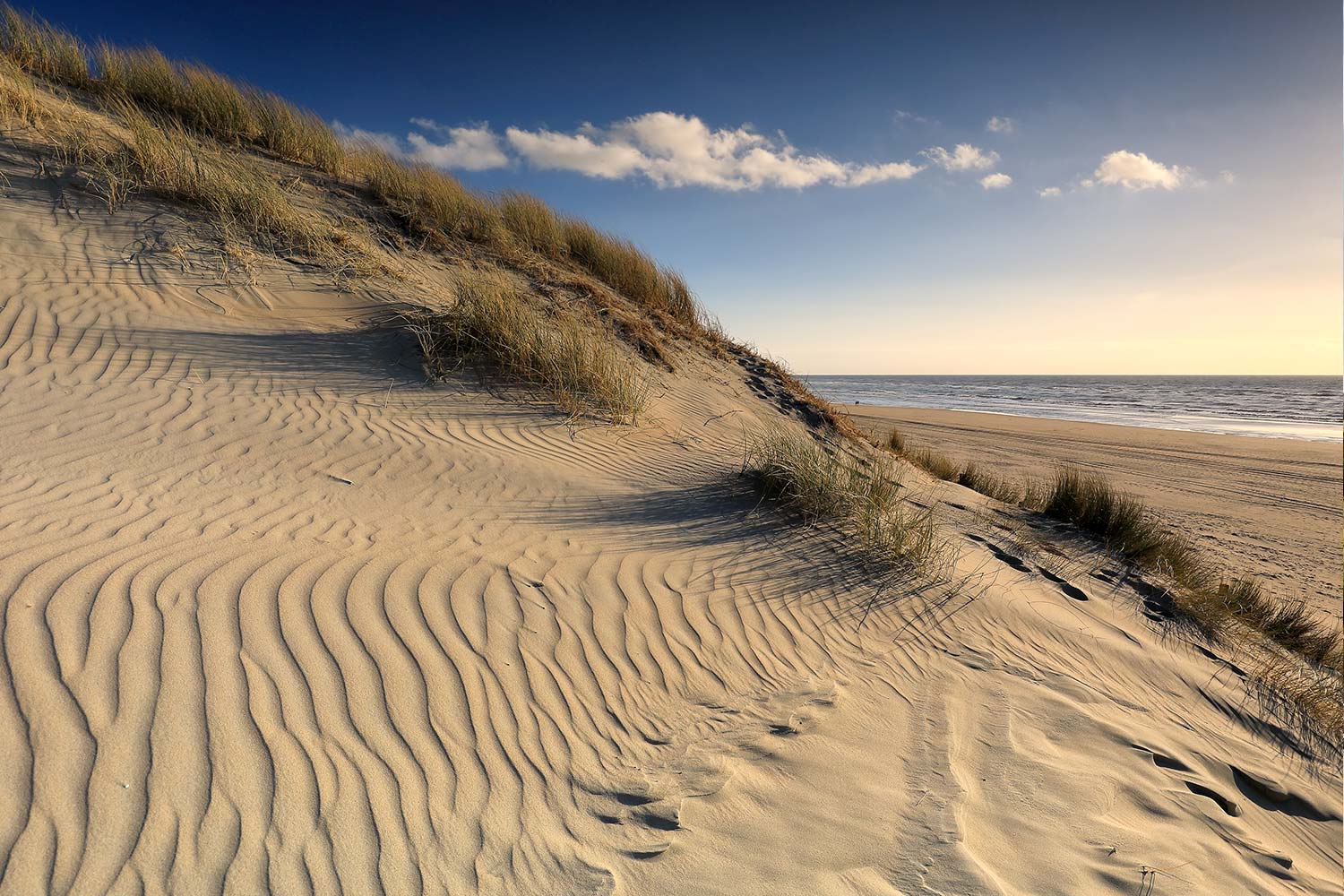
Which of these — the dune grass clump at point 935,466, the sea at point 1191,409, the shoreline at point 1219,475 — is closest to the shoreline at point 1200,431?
the sea at point 1191,409

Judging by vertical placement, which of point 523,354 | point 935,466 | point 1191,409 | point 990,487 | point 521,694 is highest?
point 523,354

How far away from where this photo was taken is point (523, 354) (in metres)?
6.64

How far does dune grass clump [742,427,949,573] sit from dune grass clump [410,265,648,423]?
1.95 metres

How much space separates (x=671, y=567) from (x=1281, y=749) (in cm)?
362

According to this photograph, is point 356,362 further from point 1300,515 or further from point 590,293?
point 1300,515

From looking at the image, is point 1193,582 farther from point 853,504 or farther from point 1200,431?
point 1200,431

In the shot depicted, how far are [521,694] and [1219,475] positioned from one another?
492 inches

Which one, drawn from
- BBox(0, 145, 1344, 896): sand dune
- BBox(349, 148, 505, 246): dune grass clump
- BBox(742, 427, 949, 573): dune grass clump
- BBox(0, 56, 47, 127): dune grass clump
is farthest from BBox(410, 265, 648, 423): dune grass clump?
BBox(0, 56, 47, 127): dune grass clump

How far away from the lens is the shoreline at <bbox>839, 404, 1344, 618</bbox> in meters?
6.53

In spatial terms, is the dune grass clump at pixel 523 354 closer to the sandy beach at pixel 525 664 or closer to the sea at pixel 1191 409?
the sandy beach at pixel 525 664

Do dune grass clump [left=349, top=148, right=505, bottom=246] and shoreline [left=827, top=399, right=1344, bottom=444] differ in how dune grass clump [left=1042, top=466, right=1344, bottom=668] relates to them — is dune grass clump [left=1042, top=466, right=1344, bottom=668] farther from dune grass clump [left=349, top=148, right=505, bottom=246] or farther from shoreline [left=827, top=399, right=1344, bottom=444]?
dune grass clump [left=349, top=148, right=505, bottom=246]

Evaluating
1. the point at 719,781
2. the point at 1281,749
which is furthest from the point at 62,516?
the point at 1281,749

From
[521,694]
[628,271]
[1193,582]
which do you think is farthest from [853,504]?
[628,271]

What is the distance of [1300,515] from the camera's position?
8070mm
